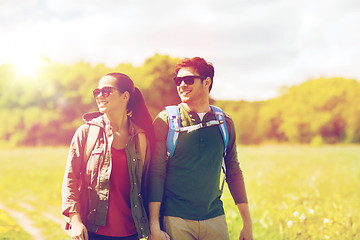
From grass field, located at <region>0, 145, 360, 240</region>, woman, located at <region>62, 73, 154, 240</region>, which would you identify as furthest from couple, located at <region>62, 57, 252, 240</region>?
grass field, located at <region>0, 145, 360, 240</region>

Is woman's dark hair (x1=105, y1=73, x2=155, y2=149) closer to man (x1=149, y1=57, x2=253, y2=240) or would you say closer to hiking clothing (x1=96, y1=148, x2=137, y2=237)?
man (x1=149, y1=57, x2=253, y2=240)

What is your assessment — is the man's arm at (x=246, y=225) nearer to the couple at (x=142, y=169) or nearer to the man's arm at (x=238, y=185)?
the man's arm at (x=238, y=185)

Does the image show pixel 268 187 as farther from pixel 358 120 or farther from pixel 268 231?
pixel 358 120

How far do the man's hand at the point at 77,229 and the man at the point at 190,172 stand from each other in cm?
56

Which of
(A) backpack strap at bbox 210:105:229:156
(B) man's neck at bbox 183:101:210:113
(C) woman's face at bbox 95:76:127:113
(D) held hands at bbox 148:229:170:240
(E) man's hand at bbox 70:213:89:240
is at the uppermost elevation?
(C) woman's face at bbox 95:76:127:113

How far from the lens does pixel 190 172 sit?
3451 mm

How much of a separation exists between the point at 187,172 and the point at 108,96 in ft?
3.03

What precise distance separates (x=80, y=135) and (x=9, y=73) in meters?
35.6

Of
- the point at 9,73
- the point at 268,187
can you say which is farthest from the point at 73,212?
the point at 9,73

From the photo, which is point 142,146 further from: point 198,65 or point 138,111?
point 198,65

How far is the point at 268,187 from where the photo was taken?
972cm

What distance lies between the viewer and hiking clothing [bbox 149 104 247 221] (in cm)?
342

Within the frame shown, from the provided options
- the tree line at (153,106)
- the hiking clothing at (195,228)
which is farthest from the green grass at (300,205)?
the tree line at (153,106)

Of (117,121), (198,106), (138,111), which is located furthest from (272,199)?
(117,121)
